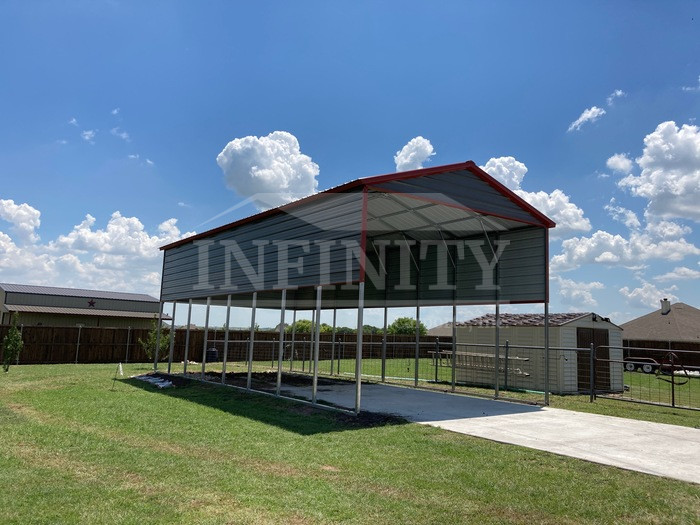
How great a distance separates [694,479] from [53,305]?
35939 mm

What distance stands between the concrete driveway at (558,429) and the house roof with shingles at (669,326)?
22.8 meters

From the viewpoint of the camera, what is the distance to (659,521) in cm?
427

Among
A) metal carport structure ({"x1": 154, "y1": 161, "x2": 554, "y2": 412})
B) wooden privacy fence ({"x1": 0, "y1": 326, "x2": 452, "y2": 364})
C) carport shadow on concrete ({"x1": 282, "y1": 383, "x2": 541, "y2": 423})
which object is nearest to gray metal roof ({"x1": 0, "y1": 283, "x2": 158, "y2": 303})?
wooden privacy fence ({"x1": 0, "y1": 326, "x2": 452, "y2": 364})

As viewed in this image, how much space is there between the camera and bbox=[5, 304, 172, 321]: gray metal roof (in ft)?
104

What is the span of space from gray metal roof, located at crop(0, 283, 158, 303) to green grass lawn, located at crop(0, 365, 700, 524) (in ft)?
95.2

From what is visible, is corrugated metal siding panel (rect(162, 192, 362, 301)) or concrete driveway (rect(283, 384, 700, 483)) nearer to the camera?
concrete driveway (rect(283, 384, 700, 483))

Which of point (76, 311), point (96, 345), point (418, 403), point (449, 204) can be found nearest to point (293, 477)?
point (418, 403)

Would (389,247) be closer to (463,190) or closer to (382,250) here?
(382,250)

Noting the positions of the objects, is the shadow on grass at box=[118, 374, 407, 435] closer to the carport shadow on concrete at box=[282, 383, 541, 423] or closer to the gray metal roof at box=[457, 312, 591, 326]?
the carport shadow on concrete at box=[282, 383, 541, 423]

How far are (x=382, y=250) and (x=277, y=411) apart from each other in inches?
337

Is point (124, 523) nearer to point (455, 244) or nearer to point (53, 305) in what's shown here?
point (455, 244)

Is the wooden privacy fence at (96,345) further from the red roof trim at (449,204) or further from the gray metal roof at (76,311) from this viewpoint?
the gray metal roof at (76,311)

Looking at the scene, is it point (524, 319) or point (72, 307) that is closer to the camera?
point (524, 319)

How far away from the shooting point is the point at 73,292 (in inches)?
1411
